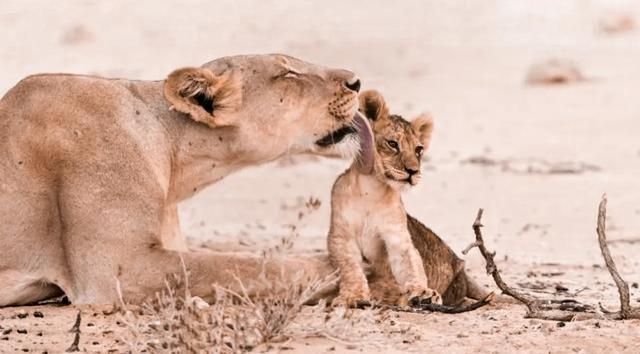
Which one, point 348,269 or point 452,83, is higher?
point 452,83

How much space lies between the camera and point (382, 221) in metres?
7.23

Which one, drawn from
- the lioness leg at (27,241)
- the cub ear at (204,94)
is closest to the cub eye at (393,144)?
the cub ear at (204,94)

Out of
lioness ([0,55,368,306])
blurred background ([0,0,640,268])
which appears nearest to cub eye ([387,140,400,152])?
lioness ([0,55,368,306])

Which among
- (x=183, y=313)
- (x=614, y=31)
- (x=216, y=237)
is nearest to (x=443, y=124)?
(x=216, y=237)

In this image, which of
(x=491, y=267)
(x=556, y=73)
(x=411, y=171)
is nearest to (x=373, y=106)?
(x=411, y=171)

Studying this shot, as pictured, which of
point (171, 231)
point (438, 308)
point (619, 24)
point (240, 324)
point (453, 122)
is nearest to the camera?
point (240, 324)

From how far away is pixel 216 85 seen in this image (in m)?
7.22

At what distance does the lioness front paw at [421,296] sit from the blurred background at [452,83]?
218cm

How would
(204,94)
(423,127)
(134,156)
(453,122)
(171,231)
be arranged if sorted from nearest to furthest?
(134,156) < (204,94) < (171,231) < (423,127) < (453,122)

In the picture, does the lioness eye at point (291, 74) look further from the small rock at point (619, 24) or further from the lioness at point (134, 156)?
the small rock at point (619, 24)

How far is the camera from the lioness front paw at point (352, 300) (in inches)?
270

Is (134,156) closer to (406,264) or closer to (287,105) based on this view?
(287,105)

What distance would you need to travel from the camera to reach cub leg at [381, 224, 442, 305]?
704 centimetres

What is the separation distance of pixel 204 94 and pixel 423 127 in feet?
3.15
